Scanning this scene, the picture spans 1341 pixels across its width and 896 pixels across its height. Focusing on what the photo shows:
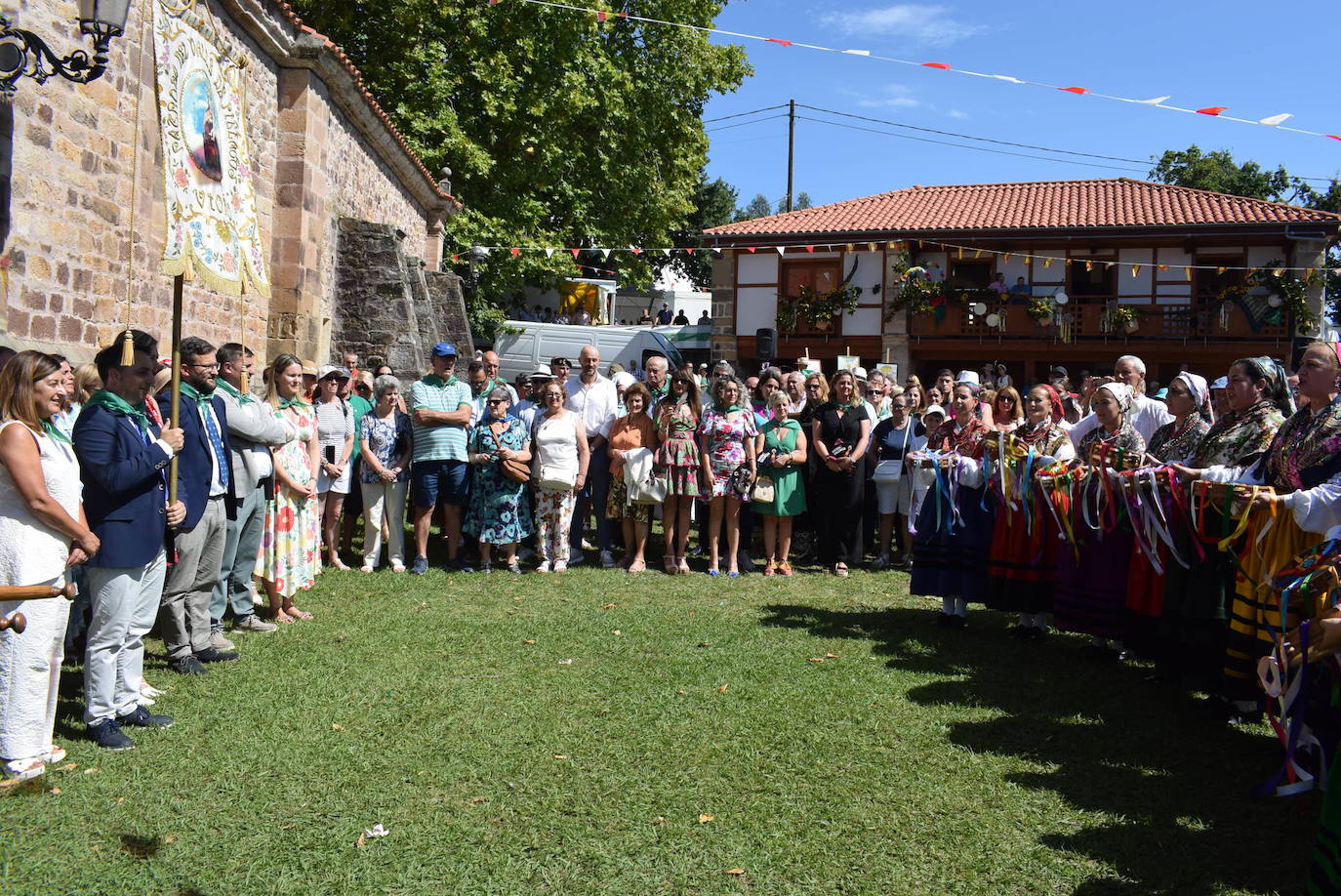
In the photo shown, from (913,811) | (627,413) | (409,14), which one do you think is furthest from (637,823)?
(409,14)

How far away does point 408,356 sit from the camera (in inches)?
532

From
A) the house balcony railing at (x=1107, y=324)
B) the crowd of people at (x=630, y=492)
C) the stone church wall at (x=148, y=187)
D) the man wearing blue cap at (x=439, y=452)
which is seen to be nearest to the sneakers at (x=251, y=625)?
the crowd of people at (x=630, y=492)

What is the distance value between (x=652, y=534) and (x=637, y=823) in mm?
6817

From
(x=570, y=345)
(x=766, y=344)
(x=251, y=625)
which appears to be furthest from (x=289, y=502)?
(x=766, y=344)

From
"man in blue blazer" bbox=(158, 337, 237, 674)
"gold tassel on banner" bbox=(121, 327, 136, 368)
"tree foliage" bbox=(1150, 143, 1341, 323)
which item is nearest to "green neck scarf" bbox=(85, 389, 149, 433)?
"gold tassel on banner" bbox=(121, 327, 136, 368)

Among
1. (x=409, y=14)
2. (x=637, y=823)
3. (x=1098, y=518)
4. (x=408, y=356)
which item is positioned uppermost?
(x=409, y=14)

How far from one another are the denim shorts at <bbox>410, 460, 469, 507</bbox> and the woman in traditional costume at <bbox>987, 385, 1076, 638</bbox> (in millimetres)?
4681

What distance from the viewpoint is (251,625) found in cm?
637

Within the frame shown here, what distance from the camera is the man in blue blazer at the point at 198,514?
199 inches

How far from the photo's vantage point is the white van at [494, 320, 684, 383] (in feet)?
75.4

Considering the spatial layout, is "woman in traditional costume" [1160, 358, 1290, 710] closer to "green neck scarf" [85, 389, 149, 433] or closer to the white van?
"green neck scarf" [85, 389, 149, 433]

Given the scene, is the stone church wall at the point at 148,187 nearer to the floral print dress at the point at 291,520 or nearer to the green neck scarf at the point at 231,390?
the green neck scarf at the point at 231,390

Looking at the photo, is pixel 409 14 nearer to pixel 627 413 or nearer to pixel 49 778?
pixel 627 413

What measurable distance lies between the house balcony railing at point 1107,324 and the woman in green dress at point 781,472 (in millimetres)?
17592
